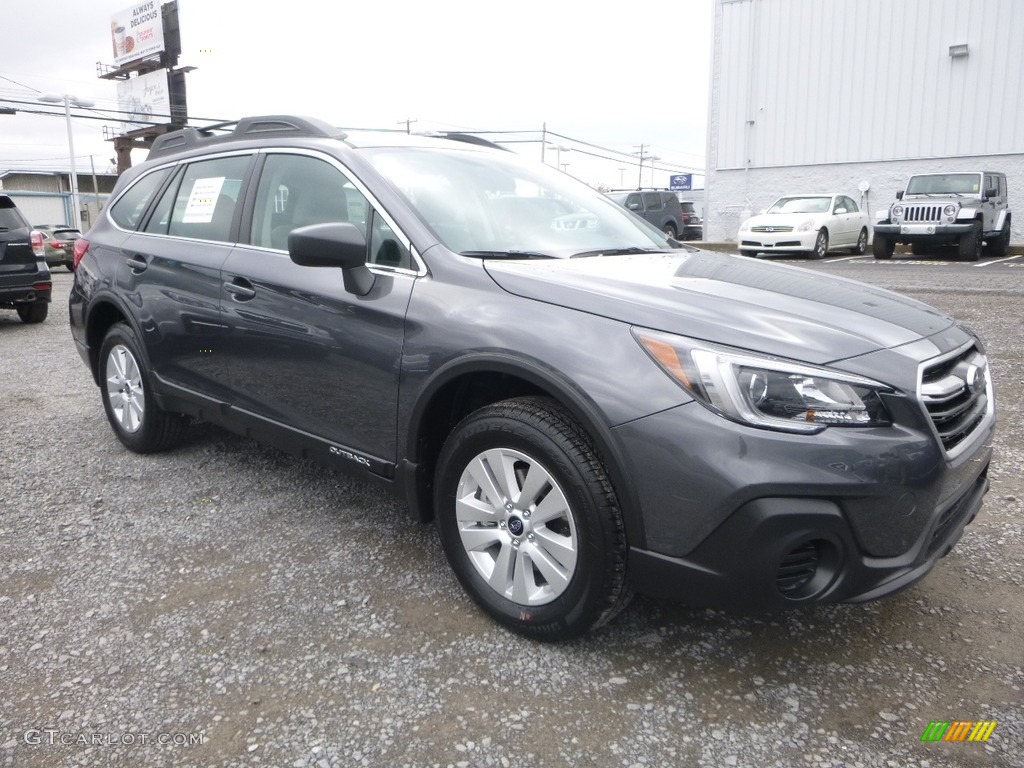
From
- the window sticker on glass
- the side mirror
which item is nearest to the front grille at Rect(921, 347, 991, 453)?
the side mirror

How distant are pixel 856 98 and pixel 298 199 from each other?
24.6 metres

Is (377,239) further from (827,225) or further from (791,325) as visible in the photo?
(827,225)

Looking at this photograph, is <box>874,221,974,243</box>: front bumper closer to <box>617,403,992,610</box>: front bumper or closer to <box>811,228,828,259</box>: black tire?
<box>811,228,828,259</box>: black tire

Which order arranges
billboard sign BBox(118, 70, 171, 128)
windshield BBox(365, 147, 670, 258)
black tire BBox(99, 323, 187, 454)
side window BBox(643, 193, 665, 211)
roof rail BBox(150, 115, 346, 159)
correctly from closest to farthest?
windshield BBox(365, 147, 670, 258)
roof rail BBox(150, 115, 346, 159)
black tire BBox(99, 323, 187, 454)
side window BBox(643, 193, 665, 211)
billboard sign BBox(118, 70, 171, 128)

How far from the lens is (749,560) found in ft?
6.98

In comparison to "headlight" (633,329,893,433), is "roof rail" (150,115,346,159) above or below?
above

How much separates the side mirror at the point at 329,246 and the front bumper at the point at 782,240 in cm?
1696

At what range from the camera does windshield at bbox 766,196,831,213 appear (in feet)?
62.5

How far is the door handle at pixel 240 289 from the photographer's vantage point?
11.2 feet

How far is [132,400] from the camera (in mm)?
4430

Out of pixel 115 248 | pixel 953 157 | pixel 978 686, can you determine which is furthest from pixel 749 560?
pixel 953 157

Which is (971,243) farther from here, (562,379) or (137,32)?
(137,32)

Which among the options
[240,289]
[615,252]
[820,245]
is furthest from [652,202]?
[240,289]

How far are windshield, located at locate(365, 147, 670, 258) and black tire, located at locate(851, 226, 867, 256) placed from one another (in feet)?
61.2
